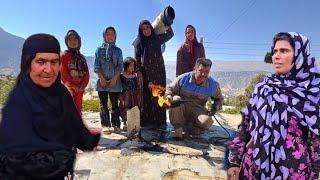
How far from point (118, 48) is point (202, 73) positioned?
1.54 meters

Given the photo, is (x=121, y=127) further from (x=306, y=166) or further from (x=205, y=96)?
(x=306, y=166)

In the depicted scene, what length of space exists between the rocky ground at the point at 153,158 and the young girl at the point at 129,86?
66 cm

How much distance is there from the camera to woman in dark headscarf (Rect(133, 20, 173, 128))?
23.7 ft

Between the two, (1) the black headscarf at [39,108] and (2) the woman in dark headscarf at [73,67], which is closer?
(1) the black headscarf at [39,108]

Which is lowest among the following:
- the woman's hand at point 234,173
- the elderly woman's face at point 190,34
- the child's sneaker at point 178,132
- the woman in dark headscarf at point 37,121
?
the child's sneaker at point 178,132

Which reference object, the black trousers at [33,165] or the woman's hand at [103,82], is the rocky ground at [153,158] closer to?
the woman's hand at [103,82]

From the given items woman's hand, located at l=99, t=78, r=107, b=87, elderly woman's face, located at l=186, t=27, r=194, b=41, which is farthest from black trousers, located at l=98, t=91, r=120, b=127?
elderly woman's face, located at l=186, t=27, r=194, b=41

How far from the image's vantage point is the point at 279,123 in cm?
274

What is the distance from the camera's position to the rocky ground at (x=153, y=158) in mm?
4977

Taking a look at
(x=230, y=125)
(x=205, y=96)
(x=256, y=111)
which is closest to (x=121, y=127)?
(x=205, y=96)

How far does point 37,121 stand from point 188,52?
19.1ft

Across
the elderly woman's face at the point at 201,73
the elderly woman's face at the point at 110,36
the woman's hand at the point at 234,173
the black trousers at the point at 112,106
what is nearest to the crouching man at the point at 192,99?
the elderly woman's face at the point at 201,73

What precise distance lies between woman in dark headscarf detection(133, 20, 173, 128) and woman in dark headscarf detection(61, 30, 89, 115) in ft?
3.40

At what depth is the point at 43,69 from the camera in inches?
98.8
